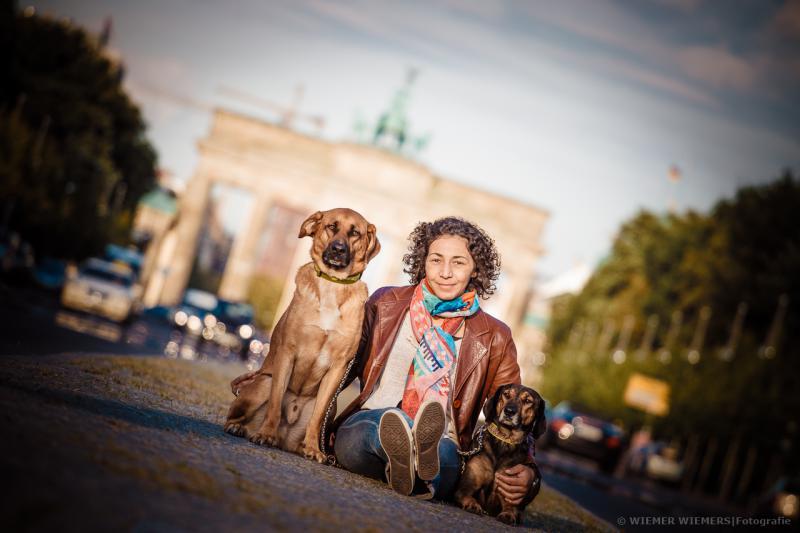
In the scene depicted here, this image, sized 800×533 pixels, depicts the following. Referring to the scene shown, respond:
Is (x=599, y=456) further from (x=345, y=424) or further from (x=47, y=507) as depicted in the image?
(x=47, y=507)

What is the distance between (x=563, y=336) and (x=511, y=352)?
6095 cm

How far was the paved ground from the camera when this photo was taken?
2635 mm

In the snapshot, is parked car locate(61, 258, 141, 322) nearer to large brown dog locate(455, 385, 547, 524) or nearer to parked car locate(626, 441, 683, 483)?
parked car locate(626, 441, 683, 483)

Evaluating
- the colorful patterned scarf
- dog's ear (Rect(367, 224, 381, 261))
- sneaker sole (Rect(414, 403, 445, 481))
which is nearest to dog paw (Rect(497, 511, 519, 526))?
sneaker sole (Rect(414, 403, 445, 481))

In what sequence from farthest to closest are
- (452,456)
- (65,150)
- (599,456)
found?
(65,150), (599,456), (452,456)

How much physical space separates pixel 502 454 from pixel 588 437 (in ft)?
63.3

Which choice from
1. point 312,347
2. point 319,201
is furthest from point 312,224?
point 319,201

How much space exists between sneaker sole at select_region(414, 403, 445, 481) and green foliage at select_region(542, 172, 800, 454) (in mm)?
23457

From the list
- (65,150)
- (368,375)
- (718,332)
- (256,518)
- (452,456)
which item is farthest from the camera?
(65,150)

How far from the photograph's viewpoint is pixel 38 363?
5.86 meters

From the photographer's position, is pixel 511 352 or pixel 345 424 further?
pixel 511 352

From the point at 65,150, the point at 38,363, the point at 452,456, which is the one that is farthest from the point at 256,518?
the point at 65,150

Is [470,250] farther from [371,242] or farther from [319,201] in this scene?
[319,201]

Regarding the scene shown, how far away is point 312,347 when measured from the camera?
4.89 metres
